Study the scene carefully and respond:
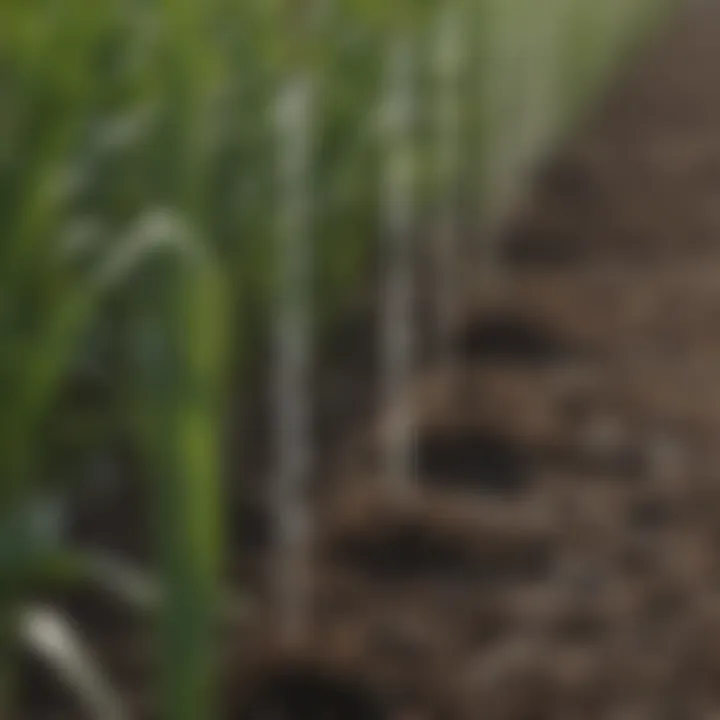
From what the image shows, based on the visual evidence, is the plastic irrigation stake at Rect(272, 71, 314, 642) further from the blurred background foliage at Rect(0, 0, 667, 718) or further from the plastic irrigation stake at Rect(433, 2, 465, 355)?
the plastic irrigation stake at Rect(433, 2, 465, 355)

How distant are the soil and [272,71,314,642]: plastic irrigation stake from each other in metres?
0.03

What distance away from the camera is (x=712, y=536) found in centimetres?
268

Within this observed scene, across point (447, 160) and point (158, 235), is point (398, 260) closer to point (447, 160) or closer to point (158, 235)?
point (447, 160)

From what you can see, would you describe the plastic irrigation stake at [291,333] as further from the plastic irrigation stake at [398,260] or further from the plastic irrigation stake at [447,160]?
the plastic irrigation stake at [447,160]

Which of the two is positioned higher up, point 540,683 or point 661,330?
point 661,330

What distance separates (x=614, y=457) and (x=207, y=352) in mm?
2100

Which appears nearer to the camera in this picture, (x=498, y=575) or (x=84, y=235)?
(x=84, y=235)

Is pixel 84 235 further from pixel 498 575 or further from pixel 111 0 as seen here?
A: pixel 498 575

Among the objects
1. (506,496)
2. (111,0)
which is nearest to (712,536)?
(506,496)

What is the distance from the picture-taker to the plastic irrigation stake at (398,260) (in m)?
2.76

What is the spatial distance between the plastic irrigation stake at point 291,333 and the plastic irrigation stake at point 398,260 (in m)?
0.23

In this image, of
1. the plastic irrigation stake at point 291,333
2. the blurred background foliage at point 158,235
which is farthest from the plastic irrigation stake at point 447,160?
the plastic irrigation stake at point 291,333

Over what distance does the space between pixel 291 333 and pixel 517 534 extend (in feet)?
1.57

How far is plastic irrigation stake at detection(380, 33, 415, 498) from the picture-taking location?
2.76 m
